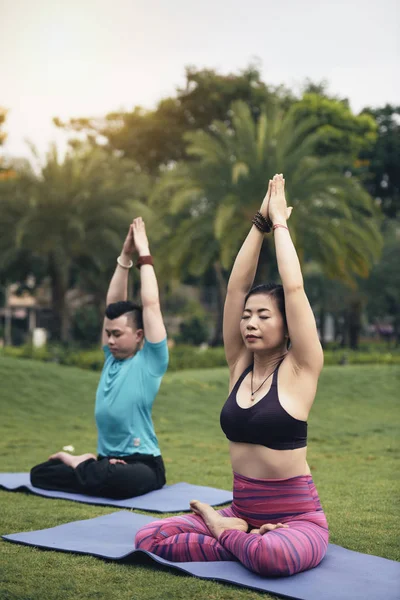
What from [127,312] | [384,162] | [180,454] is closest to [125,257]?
[127,312]

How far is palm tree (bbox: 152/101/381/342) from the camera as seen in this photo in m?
19.9

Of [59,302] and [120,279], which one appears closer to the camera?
[120,279]

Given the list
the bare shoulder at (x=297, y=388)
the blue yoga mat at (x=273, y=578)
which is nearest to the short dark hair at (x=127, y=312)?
the blue yoga mat at (x=273, y=578)

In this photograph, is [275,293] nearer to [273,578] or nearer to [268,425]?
[268,425]

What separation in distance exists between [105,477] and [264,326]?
2.55 m

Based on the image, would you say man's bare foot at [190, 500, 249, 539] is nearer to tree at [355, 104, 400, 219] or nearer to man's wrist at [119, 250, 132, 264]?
man's wrist at [119, 250, 132, 264]

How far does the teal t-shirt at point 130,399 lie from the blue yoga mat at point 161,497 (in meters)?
0.38

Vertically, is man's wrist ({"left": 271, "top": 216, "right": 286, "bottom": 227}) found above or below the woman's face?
above

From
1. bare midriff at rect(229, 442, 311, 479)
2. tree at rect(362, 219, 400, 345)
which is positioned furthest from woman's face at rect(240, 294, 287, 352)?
tree at rect(362, 219, 400, 345)

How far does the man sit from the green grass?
29cm

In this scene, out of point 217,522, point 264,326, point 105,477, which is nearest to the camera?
point 264,326

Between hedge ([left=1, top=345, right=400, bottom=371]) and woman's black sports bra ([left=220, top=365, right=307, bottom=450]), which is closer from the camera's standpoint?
woman's black sports bra ([left=220, top=365, right=307, bottom=450])

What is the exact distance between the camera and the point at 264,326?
3854 millimetres

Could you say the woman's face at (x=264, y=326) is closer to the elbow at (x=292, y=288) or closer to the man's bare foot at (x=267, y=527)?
the elbow at (x=292, y=288)
